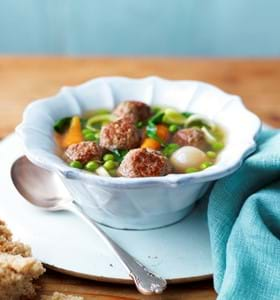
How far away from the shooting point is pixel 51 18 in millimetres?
3764

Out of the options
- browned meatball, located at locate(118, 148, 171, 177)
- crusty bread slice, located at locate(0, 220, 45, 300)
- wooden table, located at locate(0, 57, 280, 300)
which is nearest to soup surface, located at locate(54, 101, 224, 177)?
browned meatball, located at locate(118, 148, 171, 177)

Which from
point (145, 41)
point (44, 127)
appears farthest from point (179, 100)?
point (145, 41)

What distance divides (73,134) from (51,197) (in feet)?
0.65

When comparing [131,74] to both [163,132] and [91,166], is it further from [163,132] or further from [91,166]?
[91,166]

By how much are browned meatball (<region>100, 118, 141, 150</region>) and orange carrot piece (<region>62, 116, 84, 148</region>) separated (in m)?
0.10

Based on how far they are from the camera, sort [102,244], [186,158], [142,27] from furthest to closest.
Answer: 1. [142,27]
2. [186,158]
3. [102,244]

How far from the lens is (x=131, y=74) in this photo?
106 inches

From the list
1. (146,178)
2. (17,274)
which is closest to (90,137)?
(146,178)

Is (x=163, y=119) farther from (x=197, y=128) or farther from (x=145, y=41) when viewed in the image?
(x=145, y=41)

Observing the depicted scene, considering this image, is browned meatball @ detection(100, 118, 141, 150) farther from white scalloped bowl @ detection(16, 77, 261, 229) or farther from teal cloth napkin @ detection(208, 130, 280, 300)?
teal cloth napkin @ detection(208, 130, 280, 300)

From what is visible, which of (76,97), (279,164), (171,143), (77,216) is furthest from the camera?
(76,97)

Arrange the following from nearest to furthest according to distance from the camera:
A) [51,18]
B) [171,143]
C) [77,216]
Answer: [77,216], [171,143], [51,18]

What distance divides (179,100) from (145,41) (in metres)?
1.85

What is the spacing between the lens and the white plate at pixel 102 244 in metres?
1.49
